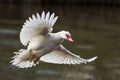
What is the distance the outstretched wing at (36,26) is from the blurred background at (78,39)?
10.5 feet

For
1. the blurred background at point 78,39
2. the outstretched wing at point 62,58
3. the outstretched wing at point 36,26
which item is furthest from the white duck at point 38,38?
the blurred background at point 78,39

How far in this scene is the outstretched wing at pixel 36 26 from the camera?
6250mm

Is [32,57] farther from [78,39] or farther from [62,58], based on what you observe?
[78,39]

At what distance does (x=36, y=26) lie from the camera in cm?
642

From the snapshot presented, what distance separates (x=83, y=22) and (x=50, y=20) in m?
15.9

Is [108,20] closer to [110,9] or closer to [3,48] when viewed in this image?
[110,9]

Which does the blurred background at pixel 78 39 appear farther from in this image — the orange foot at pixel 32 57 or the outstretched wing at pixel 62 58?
the orange foot at pixel 32 57

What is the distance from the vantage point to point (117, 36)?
699 inches

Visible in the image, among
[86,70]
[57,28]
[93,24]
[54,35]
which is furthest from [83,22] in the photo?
[54,35]

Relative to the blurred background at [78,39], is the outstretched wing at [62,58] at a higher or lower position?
lower

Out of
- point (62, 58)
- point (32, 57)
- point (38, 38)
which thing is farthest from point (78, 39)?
point (32, 57)

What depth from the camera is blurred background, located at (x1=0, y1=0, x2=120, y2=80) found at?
10.5m

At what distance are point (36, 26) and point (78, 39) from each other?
1001 cm

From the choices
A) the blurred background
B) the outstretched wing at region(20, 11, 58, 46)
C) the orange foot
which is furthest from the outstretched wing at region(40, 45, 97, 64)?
the blurred background
